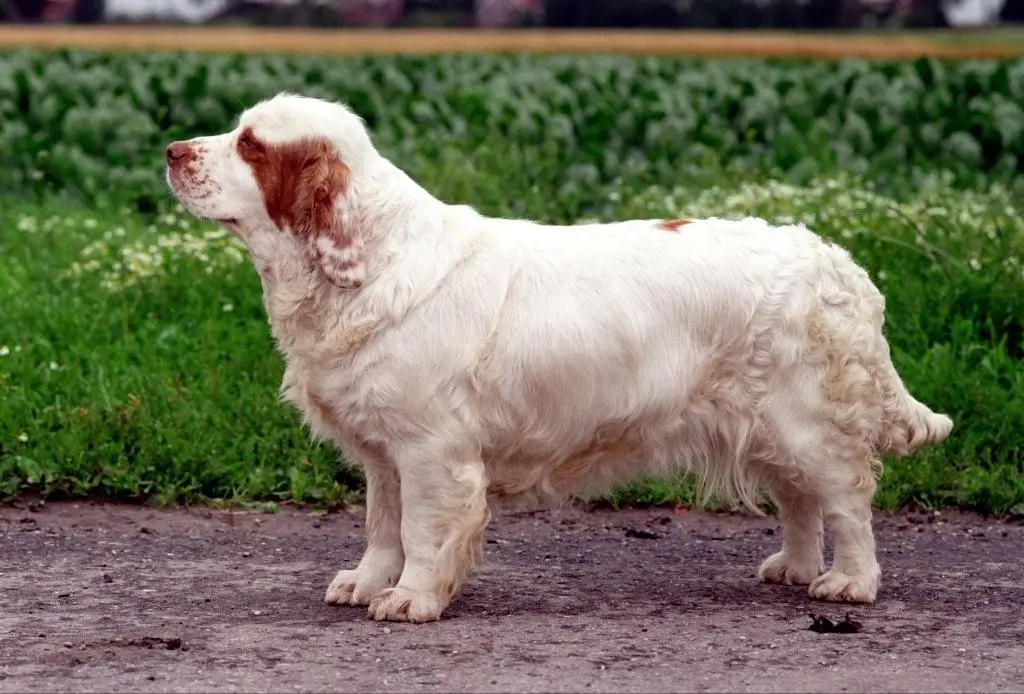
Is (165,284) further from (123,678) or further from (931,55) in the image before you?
(931,55)

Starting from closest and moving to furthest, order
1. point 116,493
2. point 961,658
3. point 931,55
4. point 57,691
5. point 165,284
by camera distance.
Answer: point 57,691 < point 961,658 < point 116,493 < point 165,284 < point 931,55

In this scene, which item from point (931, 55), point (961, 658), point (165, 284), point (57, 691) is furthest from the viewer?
point (931, 55)

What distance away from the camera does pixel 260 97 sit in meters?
14.9

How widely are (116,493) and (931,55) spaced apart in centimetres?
1218

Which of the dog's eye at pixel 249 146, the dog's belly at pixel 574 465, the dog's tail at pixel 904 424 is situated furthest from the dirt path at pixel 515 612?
the dog's eye at pixel 249 146

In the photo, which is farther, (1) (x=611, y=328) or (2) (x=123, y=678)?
(1) (x=611, y=328)

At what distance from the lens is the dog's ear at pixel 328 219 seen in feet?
18.6

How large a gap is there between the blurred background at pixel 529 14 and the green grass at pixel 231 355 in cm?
867

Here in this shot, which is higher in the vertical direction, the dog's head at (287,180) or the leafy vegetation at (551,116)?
the dog's head at (287,180)

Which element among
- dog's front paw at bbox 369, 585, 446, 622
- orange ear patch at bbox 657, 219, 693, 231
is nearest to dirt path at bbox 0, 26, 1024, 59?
orange ear patch at bbox 657, 219, 693, 231

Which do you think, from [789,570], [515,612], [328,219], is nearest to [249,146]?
[328,219]

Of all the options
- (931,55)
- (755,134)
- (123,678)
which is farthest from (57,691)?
(931,55)

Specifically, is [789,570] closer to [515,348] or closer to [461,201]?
[515,348]

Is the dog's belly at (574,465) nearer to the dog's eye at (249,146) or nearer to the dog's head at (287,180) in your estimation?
the dog's head at (287,180)
